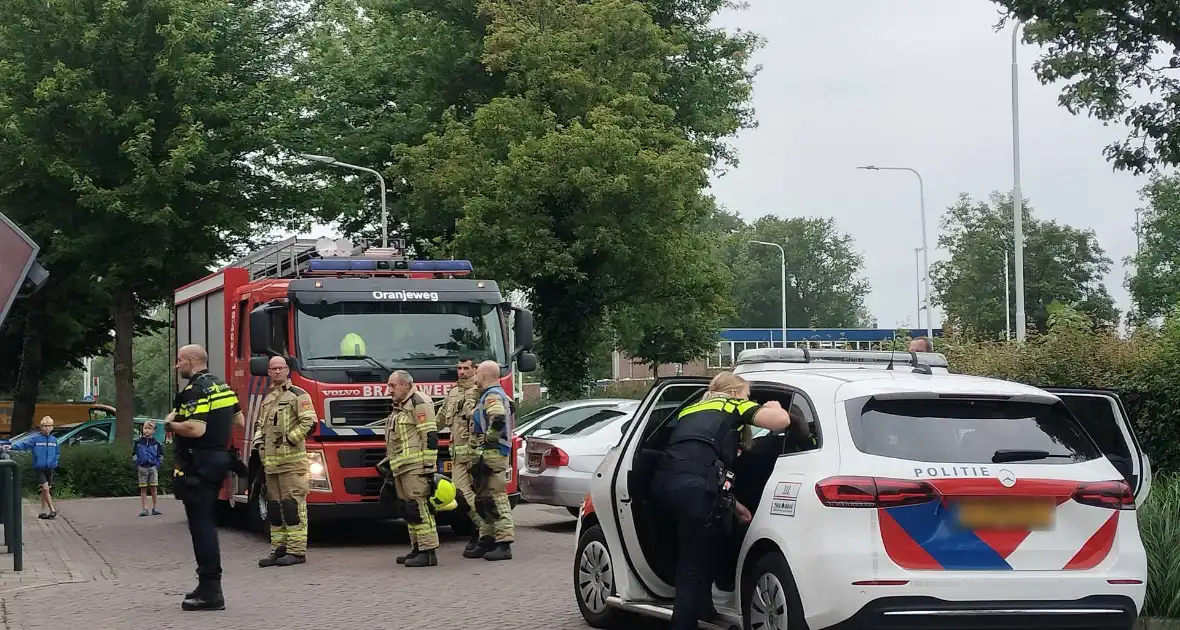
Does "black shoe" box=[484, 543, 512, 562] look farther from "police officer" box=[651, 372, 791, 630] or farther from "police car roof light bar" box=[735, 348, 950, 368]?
"police officer" box=[651, 372, 791, 630]

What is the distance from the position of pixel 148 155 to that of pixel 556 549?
15.1 meters

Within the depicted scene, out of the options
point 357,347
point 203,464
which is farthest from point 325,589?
point 357,347

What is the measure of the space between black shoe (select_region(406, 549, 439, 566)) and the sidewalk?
2.60m

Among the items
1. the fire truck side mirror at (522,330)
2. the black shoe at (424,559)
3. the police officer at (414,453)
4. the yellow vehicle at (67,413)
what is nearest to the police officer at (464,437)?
the police officer at (414,453)

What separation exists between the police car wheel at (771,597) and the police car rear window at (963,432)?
0.71 metres

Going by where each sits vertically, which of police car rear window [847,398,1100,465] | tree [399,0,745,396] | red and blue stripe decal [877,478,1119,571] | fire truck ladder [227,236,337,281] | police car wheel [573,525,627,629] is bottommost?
police car wheel [573,525,627,629]

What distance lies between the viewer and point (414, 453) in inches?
516

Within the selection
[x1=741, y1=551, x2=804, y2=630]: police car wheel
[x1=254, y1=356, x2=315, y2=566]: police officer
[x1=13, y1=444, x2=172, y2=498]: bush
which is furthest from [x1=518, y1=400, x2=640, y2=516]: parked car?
[x1=13, y1=444, x2=172, y2=498]: bush

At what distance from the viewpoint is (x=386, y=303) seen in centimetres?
1526

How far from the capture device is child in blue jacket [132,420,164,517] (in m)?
21.3

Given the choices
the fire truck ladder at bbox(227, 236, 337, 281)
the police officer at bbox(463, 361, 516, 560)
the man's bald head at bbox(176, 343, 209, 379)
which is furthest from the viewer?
the fire truck ladder at bbox(227, 236, 337, 281)

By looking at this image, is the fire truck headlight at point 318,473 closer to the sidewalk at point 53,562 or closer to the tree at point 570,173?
the sidewalk at point 53,562

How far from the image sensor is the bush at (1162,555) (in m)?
8.95

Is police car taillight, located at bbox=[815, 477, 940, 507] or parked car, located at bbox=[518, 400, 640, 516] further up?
police car taillight, located at bbox=[815, 477, 940, 507]
